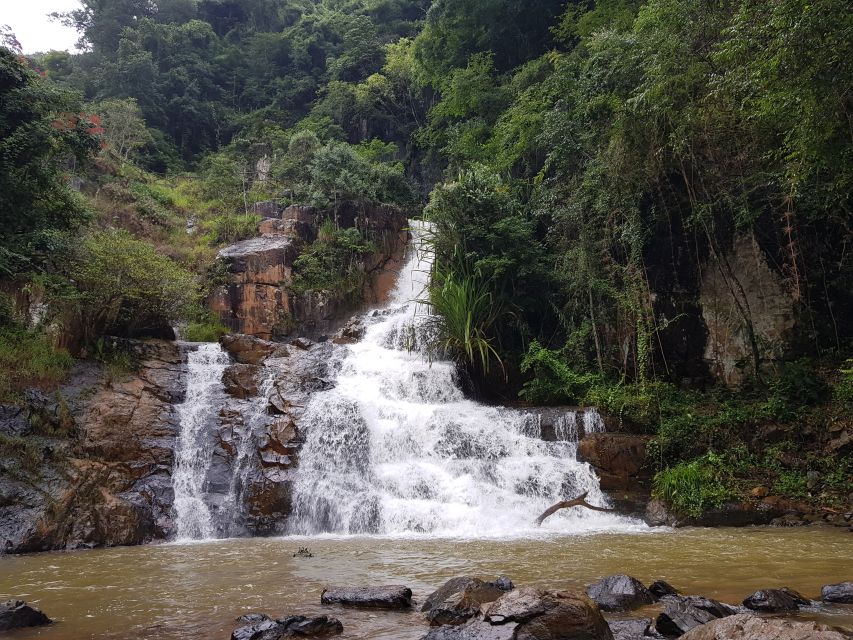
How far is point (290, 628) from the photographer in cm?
359

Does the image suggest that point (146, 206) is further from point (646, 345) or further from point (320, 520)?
point (646, 345)

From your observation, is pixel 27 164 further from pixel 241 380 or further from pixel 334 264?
pixel 334 264

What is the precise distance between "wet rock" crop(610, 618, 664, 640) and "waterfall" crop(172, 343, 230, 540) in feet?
25.2

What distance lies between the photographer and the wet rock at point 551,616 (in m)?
3.23

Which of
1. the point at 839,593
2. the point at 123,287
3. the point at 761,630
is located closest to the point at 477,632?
the point at 761,630

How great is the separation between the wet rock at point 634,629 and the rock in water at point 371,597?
160cm

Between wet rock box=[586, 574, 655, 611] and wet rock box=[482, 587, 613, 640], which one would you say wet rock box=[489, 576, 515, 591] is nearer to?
wet rock box=[586, 574, 655, 611]

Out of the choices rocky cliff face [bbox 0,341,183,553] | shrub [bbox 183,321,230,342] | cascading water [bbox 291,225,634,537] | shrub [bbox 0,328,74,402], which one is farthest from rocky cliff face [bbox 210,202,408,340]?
shrub [bbox 0,328,74,402]

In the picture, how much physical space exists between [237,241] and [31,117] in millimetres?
8325

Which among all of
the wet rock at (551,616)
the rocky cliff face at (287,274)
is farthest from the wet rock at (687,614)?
the rocky cliff face at (287,274)

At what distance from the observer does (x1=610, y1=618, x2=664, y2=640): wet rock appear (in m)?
3.41

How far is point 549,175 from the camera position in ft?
55.8

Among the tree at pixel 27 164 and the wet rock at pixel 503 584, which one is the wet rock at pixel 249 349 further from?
the wet rock at pixel 503 584

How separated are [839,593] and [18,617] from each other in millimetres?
5940
